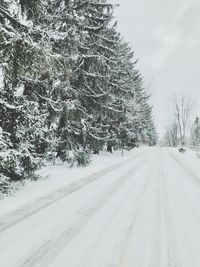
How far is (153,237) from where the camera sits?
14.6 ft

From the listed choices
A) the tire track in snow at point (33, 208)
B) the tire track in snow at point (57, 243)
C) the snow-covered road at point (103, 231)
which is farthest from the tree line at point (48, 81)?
the tire track in snow at point (57, 243)

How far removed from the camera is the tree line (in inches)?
265

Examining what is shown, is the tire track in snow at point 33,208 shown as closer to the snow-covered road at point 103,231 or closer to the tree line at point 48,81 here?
the snow-covered road at point 103,231

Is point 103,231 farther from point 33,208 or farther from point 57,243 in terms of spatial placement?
point 33,208

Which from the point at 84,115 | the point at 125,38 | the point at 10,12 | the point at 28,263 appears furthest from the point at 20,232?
the point at 125,38

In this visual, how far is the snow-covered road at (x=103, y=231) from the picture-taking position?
12.0 feet

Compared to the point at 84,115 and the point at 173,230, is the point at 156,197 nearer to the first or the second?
the point at 173,230

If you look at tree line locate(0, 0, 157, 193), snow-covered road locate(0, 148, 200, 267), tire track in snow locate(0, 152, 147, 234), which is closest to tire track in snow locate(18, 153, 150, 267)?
snow-covered road locate(0, 148, 200, 267)

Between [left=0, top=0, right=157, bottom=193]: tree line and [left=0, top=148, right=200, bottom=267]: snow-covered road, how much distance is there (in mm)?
2179

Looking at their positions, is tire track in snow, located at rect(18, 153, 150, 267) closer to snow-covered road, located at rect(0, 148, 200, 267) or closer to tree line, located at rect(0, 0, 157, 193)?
snow-covered road, located at rect(0, 148, 200, 267)

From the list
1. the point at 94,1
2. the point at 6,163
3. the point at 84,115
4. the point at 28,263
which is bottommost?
the point at 28,263

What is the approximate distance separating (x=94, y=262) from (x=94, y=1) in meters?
16.3

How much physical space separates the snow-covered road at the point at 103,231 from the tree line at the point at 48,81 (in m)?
2.18

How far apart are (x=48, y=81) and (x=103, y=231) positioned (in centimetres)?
830
